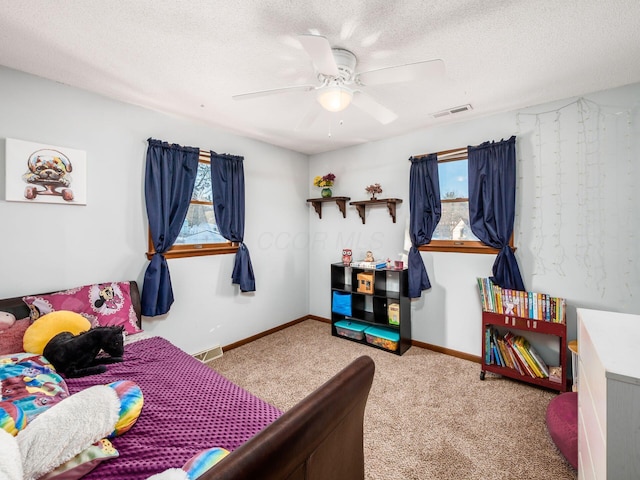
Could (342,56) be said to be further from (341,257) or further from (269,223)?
(341,257)

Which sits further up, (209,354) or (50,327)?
(50,327)

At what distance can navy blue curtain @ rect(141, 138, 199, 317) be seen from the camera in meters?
2.58

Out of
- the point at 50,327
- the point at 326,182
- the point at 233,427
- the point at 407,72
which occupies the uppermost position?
the point at 407,72

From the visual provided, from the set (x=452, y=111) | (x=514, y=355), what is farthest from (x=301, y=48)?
(x=514, y=355)

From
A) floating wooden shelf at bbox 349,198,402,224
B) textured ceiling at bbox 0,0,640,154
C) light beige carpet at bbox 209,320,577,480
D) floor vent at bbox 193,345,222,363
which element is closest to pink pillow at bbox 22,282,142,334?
floor vent at bbox 193,345,222,363

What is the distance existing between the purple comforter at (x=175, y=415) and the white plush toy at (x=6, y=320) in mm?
664

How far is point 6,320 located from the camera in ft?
5.82

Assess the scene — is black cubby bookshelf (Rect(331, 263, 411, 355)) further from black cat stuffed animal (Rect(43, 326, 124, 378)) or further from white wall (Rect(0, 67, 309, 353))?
black cat stuffed animal (Rect(43, 326, 124, 378))

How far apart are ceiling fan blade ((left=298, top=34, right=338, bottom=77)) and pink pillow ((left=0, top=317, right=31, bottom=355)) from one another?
235cm

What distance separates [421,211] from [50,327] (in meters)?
3.24

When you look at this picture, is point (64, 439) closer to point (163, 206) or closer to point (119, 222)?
point (119, 222)

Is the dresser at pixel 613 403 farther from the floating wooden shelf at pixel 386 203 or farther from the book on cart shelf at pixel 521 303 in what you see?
the floating wooden shelf at pixel 386 203

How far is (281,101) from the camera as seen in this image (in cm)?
248

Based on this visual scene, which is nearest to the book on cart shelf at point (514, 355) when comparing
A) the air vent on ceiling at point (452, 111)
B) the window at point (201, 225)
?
the air vent on ceiling at point (452, 111)
